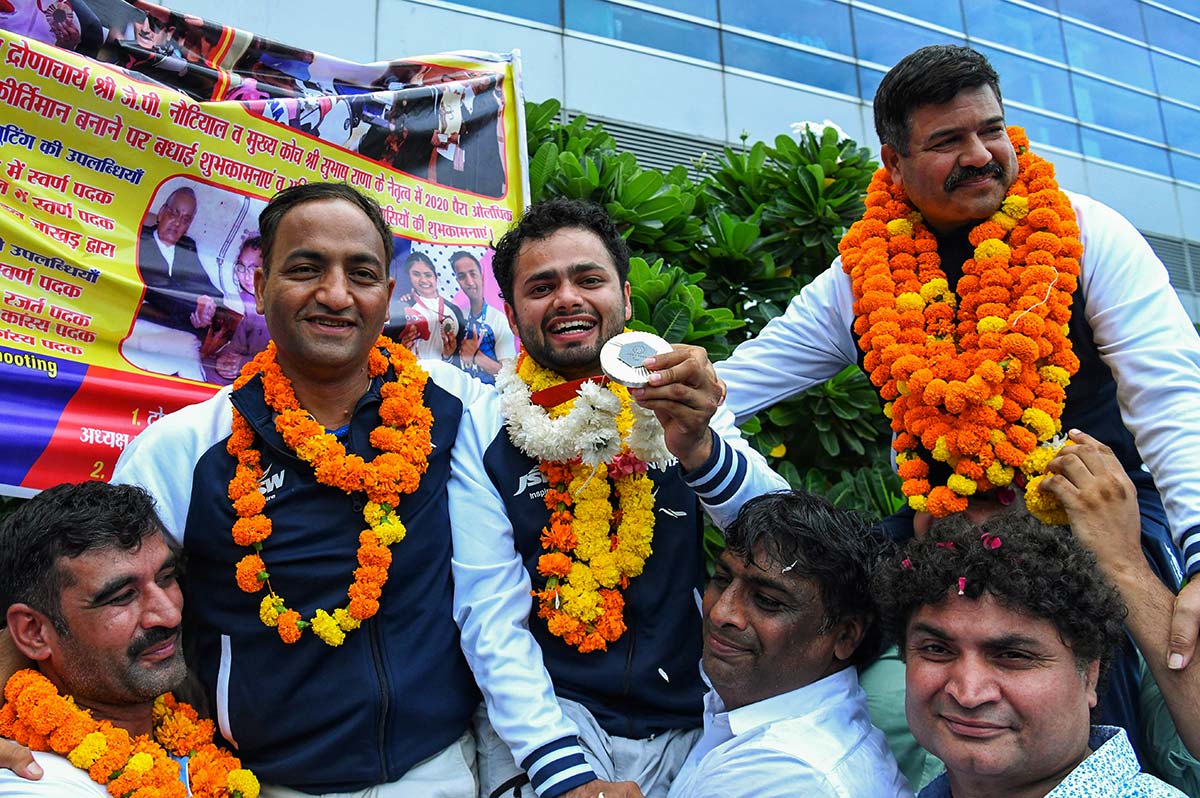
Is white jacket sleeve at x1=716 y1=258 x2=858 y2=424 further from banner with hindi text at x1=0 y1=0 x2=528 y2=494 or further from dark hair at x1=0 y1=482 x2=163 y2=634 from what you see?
dark hair at x1=0 y1=482 x2=163 y2=634

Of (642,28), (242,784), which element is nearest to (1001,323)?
(242,784)

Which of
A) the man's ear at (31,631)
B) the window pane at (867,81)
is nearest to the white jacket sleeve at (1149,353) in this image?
the man's ear at (31,631)

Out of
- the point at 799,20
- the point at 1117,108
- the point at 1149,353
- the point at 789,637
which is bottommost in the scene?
the point at 789,637

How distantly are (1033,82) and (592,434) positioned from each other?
15.3 metres

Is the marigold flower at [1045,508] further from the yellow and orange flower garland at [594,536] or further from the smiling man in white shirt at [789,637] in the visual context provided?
the yellow and orange flower garland at [594,536]

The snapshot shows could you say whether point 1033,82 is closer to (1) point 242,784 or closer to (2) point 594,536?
(2) point 594,536

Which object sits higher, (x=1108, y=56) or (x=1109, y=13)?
(x=1109, y=13)

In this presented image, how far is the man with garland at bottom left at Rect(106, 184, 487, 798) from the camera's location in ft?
8.29

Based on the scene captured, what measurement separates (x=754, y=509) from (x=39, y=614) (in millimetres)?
1948

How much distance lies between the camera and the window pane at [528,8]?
10.6 m

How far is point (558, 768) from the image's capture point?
237cm

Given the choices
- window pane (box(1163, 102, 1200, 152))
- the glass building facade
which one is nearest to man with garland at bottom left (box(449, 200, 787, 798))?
the glass building facade

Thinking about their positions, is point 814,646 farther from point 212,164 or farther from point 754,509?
point 212,164

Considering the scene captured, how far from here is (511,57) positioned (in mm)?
4645
